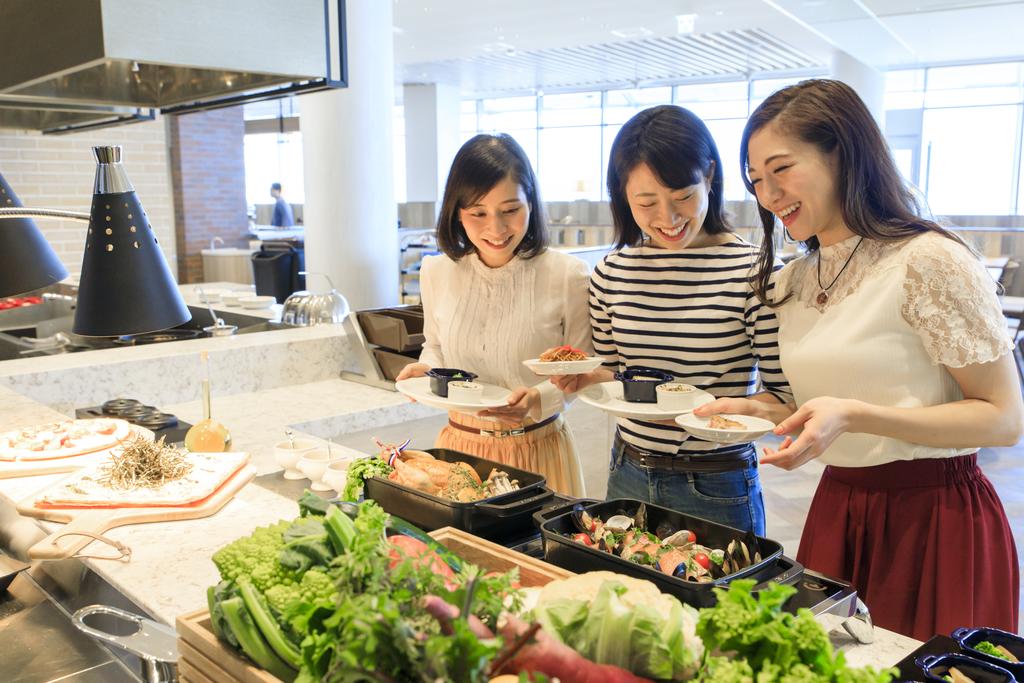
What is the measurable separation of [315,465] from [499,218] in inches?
31.1

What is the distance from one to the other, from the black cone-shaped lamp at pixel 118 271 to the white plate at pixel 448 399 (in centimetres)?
64

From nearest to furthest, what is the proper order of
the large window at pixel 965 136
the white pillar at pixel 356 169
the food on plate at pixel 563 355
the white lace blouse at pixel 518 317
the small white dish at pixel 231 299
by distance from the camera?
1. the food on plate at pixel 563 355
2. the white lace blouse at pixel 518 317
3. the white pillar at pixel 356 169
4. the small white dish at pixel 231 299
5. the large window at pixel 965 136

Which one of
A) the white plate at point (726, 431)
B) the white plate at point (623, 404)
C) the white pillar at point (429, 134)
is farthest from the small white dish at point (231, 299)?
the white pillar at point (429, 134)

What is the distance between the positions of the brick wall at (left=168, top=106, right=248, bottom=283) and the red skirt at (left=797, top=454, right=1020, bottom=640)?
9.74 metres

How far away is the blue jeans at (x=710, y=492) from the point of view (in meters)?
1.94

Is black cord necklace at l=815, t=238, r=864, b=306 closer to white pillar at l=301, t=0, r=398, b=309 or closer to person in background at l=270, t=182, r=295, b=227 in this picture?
white pillar at l=301, t=0, r=398, b=309

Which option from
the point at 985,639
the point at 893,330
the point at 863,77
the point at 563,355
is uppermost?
the point at 863,77

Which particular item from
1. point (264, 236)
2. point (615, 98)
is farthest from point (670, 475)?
point (615, 98)

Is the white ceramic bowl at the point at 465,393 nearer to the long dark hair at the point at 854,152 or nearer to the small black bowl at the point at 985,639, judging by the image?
the long dark hair at the point at 854,152

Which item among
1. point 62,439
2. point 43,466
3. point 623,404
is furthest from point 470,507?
point 62,439

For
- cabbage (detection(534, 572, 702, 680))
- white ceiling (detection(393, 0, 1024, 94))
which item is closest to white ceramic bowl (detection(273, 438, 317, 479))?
cabbage (detection(534, 572, 702, 680))

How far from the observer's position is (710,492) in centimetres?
194

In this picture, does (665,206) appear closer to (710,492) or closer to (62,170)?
(710,492)

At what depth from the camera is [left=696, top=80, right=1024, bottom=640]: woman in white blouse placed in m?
1.58
